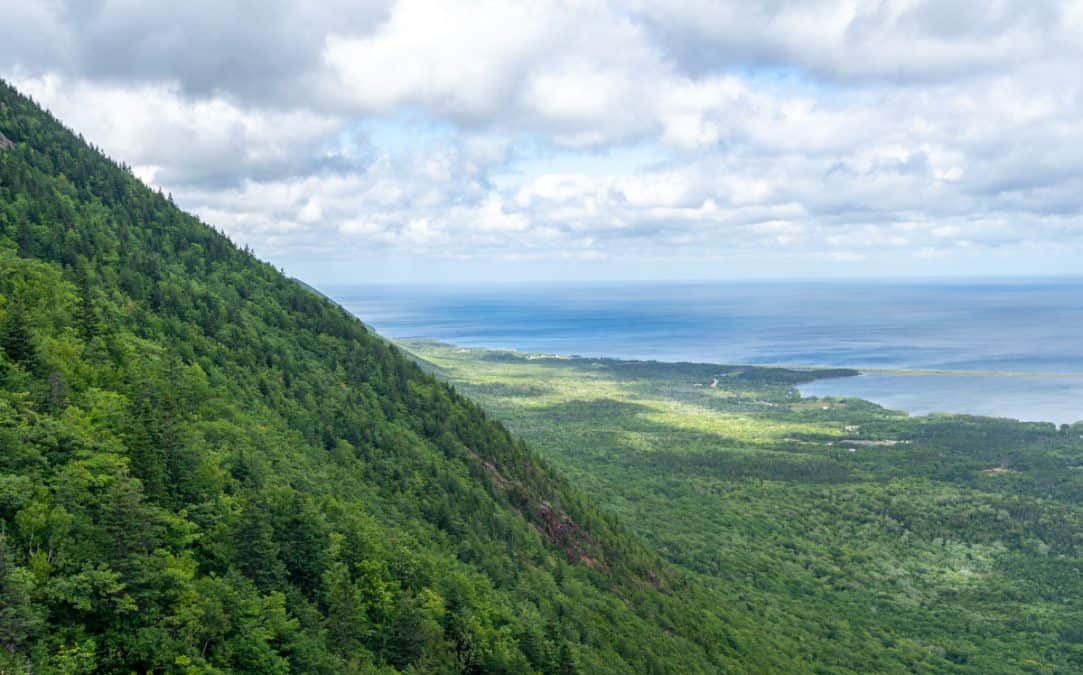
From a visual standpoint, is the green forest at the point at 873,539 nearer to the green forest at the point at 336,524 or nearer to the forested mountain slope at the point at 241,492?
the green forest at the point at 336,524

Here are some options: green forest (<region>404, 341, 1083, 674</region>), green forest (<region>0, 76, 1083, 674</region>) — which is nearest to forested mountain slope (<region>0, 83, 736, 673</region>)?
green forest (<region>0, 76, 1083, 674</region>)

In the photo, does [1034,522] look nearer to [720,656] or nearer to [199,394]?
[720,656]

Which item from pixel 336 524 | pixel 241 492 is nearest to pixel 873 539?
pixel 336 524

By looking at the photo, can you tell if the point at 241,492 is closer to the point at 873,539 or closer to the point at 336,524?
the point at 336,524

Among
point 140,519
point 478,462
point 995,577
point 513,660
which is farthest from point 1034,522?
point 140,519

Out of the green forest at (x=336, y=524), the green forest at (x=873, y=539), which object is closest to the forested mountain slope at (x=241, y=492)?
the green forest at (x=336, y=524)

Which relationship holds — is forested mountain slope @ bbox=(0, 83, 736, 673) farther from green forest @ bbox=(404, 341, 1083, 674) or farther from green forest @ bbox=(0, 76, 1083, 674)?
green forest @ bbox=(404, 341, 1083, 674)
